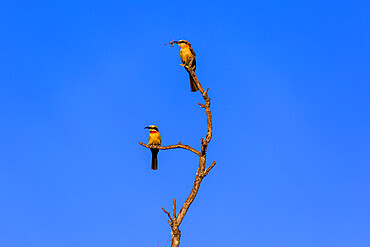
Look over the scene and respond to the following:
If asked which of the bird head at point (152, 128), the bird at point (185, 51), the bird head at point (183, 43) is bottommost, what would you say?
the bird head at point (152, 128)

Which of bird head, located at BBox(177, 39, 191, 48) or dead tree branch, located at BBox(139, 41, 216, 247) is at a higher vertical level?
bird head, located at BBox(177, 39, 191, 48)

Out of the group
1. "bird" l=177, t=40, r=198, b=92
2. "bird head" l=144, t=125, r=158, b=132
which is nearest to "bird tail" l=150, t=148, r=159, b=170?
"bird head" l=144, t=125, r=158, b=132

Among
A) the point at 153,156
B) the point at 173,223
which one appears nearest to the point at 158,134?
the point at 153,156

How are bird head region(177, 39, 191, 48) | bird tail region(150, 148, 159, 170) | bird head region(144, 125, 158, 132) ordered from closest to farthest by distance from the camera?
1. bird head region(177, 39, 191, 48)
2. bird tail region(150, 148, 159, 170)
3. bird head region(144, 125, 158, 132)

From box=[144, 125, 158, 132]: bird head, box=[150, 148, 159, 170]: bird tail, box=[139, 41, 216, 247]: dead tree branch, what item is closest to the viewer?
box=[139, 41, 216, 247]: dead tree branch

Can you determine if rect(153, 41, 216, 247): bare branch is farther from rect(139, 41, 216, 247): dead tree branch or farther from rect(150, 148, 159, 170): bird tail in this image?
rect(150, 148, 159, 170): bird tail

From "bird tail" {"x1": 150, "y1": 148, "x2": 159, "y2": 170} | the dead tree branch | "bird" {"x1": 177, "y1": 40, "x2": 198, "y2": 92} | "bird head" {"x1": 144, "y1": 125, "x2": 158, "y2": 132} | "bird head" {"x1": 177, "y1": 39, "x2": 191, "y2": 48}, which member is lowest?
the dead tree branch

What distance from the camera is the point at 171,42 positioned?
39.2 ft

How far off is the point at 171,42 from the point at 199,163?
4.52m

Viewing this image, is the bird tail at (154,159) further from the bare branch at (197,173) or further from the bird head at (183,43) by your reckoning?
the bare branch at (197,173)

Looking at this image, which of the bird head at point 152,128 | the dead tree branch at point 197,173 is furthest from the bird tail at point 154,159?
the dead tree branch at point 197,173

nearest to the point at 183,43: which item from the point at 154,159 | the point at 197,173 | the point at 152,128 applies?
the point at 152,128

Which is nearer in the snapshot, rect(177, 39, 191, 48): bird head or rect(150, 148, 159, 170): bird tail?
rect(177, 39, 191, 48): bird head

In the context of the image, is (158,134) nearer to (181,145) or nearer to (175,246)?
(181,145)
